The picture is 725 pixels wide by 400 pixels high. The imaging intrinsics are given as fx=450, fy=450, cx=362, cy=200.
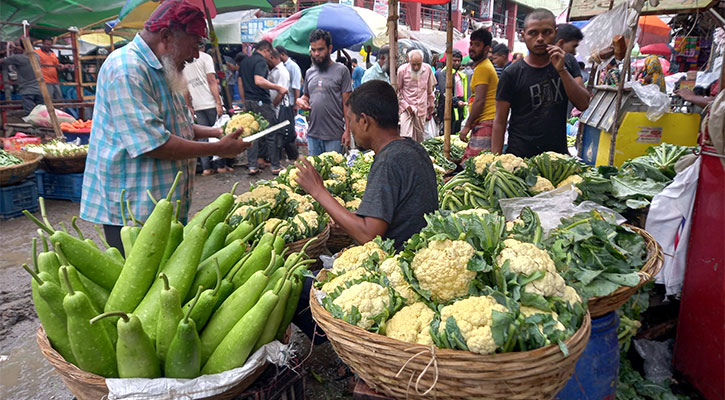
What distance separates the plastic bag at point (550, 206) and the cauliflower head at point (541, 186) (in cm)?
23

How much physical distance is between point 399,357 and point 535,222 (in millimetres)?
1024

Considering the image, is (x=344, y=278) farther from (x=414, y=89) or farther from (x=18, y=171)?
(x=414, y=89)

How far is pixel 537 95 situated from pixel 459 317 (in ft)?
9.76

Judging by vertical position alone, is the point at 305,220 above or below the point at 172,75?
below

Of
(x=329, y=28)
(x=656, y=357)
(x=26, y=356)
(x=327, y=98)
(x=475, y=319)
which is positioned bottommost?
(x=26, y=356)

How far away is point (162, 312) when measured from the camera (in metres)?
1.41

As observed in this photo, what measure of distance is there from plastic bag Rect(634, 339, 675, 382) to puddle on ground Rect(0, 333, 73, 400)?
11.6ft

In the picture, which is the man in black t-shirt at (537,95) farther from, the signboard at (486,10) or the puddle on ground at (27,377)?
the signboard at (486,10)

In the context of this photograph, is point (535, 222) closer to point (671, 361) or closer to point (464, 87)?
point (671, 361)

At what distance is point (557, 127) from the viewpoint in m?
3.91

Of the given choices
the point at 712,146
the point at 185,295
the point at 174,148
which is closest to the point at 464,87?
the point at 712,146

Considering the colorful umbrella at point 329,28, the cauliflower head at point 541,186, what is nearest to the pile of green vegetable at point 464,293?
the cauliflower head at point 541,186

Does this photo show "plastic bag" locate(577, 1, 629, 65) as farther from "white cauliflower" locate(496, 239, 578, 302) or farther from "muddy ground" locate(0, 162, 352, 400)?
"muddy ground" locate(0, 162, 352, 400)

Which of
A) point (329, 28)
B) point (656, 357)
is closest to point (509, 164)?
point (656, 357)
